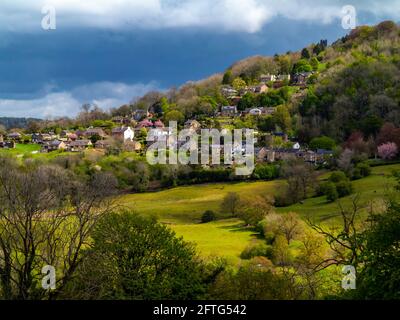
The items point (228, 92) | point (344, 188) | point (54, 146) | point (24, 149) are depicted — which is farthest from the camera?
point (228, 92)

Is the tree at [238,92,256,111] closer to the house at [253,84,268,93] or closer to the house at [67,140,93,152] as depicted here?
the house at [253,84,268,93]

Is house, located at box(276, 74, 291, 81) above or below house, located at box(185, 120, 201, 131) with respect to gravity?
above

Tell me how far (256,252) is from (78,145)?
6365 centimetres

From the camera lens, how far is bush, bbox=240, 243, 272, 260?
37781 mm

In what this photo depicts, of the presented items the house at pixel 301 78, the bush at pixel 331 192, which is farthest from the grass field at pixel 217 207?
the house at pixel 301 78

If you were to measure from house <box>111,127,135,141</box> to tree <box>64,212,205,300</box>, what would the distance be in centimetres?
7604

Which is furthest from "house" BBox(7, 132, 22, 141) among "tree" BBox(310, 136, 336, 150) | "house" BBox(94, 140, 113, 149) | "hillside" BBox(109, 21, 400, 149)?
"tree" BBox(310, 136, 336, 150)

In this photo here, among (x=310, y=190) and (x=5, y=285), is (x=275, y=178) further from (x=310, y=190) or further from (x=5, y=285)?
(x=5, y=285)

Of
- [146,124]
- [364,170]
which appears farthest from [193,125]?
[364,170]

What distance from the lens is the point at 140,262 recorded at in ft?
63.1

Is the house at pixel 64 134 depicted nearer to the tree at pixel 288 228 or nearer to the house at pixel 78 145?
the house at pixel 78 145

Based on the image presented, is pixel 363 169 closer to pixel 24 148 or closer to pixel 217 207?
pixel 217 207
